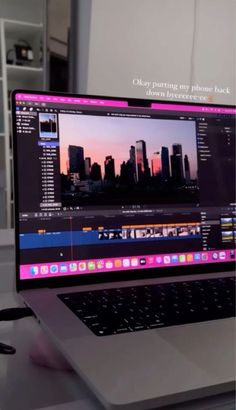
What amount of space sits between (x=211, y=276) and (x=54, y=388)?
12.8 inches

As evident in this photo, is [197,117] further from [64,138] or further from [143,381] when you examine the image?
[143,381]

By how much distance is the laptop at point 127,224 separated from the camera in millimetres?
474

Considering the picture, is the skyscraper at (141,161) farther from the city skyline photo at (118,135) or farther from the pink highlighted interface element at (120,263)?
the pink highlighted interface element at (120,263)

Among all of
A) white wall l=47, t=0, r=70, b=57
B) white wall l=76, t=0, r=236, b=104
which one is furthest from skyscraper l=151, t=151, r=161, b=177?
white wall l=47, t=0, r=70, b=57

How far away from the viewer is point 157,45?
147 cm

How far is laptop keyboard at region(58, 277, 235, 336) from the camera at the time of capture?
0.48 meters

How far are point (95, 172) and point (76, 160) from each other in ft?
0.11

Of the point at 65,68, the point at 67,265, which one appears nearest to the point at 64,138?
the point at 67,265

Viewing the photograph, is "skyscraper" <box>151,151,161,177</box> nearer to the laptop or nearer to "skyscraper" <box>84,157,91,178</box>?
the laptop

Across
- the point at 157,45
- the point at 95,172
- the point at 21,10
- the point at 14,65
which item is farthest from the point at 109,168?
the point at 21,10

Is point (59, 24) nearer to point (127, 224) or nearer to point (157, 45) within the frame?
point (157, 45)

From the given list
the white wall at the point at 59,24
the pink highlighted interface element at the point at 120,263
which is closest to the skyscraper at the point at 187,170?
the pink highlighted interface element at the point at 120,263

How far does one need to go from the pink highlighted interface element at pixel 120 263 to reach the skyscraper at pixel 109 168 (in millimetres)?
120

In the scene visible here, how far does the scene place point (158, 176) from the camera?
0.67 metres
